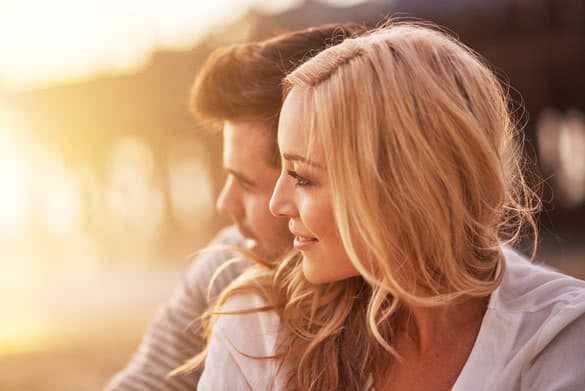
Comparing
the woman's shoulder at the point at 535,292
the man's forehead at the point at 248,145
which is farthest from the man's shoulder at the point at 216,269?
the woman's shoulder at the point at 535,292

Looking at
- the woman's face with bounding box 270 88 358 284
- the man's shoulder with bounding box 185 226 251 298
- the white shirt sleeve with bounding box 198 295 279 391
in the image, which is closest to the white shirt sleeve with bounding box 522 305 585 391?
the woman's face with bounding box 270 88 358 284

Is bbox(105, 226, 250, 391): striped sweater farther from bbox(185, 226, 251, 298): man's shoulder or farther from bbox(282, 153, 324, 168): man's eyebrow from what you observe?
bbox(282, 153, 324, 168): man's eyebrow

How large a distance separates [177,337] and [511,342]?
123cm

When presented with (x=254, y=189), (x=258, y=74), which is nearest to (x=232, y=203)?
(x=254, y=189)

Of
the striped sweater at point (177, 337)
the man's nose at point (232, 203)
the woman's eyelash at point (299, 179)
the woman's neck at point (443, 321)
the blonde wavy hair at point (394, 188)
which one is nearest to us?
the blonde wavy hair at point (394, 188)

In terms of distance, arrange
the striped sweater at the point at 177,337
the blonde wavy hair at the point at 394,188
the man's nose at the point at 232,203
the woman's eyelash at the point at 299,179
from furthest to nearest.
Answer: the man's nose at the point at 232,203 → the striped sweater at the point at 177,337 → the woman's eyelash at the point at 299,179 → the blonde wavy hair at the point at 394,188

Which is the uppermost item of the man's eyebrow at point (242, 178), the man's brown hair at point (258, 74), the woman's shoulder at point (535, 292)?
the man's brown hair at point (258, 74)

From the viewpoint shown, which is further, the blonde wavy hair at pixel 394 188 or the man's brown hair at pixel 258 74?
the man's brown hair at pixel 258 74

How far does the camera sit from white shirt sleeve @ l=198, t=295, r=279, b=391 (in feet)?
7.05

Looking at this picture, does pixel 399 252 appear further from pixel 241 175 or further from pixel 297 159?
pixel 241 175

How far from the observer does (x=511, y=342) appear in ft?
6.64

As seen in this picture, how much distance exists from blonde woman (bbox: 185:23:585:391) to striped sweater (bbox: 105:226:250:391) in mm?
630

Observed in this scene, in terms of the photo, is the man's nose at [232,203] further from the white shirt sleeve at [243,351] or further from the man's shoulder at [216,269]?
the white shirt sleeve at [243,351]

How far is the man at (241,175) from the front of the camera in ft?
9.38
